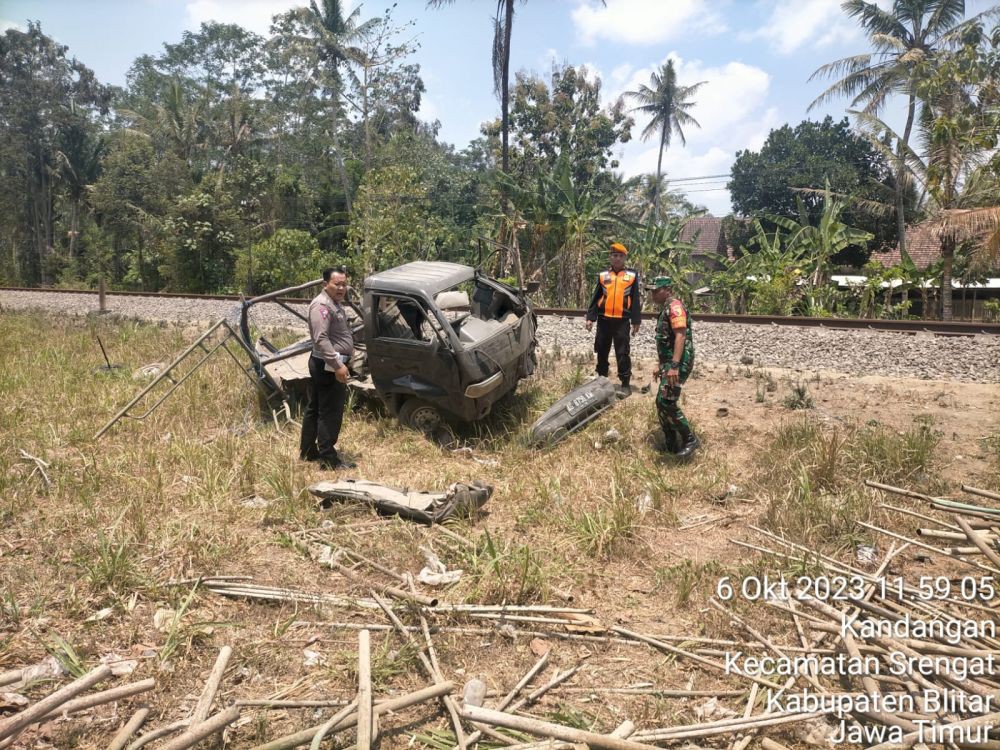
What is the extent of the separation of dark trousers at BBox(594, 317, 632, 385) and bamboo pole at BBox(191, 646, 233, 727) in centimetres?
581

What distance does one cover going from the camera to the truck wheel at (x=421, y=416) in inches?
293

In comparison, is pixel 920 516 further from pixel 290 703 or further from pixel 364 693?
pixel 290 703

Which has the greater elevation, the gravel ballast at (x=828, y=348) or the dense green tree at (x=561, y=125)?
the dense green tree at (x=561, y=125)

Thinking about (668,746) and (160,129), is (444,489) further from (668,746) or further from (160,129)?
(160,129)

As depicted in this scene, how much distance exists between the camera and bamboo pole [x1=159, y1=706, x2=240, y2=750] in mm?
2803

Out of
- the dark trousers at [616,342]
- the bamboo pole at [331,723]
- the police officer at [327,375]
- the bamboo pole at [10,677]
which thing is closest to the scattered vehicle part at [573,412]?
the dark trousers at [616,342]

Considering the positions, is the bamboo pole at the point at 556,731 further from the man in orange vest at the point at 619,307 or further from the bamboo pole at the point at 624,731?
the man in orange vest at the point at 619,307

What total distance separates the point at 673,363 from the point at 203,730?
4.76m

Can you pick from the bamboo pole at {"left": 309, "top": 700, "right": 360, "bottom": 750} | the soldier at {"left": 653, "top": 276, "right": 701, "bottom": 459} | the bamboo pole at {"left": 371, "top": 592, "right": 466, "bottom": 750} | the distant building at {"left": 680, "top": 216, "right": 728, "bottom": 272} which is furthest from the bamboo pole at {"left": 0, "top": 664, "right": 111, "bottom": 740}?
the distant building at {"left": 680, "top": 216, "right": 728, "bottom": 272}

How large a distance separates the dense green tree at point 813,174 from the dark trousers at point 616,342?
26354mm

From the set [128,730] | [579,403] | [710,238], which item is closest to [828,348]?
[579,403]

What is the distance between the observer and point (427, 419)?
24.5 ft

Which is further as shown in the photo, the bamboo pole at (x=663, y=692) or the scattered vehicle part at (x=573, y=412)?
the scattered vehicle part at (x=573, y=412)

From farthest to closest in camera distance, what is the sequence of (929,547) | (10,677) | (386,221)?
(386,221) < (929,547) < (10,677)
